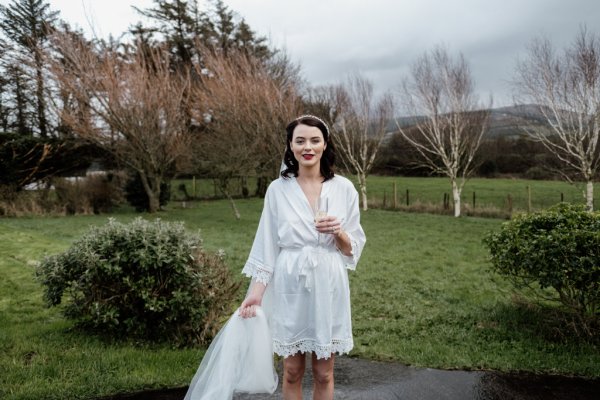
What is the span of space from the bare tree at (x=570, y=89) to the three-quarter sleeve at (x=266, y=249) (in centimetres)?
→ 1676

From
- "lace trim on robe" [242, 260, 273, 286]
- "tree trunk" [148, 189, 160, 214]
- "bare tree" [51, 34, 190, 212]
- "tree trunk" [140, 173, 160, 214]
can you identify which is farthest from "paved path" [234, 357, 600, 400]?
"tree trunk" [148, 189, 160, 214]

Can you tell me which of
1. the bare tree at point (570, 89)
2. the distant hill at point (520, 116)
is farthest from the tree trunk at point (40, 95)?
the bare tree at point (570, 89)

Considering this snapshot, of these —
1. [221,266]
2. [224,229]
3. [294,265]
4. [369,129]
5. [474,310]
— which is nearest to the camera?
[294,265]

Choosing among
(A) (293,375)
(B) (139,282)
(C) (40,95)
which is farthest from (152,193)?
(A) (293,375)

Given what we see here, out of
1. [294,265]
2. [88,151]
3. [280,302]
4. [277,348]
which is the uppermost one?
[88,151]

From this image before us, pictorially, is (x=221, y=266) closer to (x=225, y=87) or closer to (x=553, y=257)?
(x=553, y=257)

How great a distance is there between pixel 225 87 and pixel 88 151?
320 inches

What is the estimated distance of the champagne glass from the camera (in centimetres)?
253

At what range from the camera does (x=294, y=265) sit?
8.86 ft

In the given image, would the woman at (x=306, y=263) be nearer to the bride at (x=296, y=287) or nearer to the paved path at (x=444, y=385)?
the bride at (x=296, y=287)

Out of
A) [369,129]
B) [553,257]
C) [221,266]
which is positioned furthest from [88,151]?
[553,257]

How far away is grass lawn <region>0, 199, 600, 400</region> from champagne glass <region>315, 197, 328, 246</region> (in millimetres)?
2227

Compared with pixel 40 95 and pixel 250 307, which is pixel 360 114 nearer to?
pixel 40 95

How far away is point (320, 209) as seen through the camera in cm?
262
